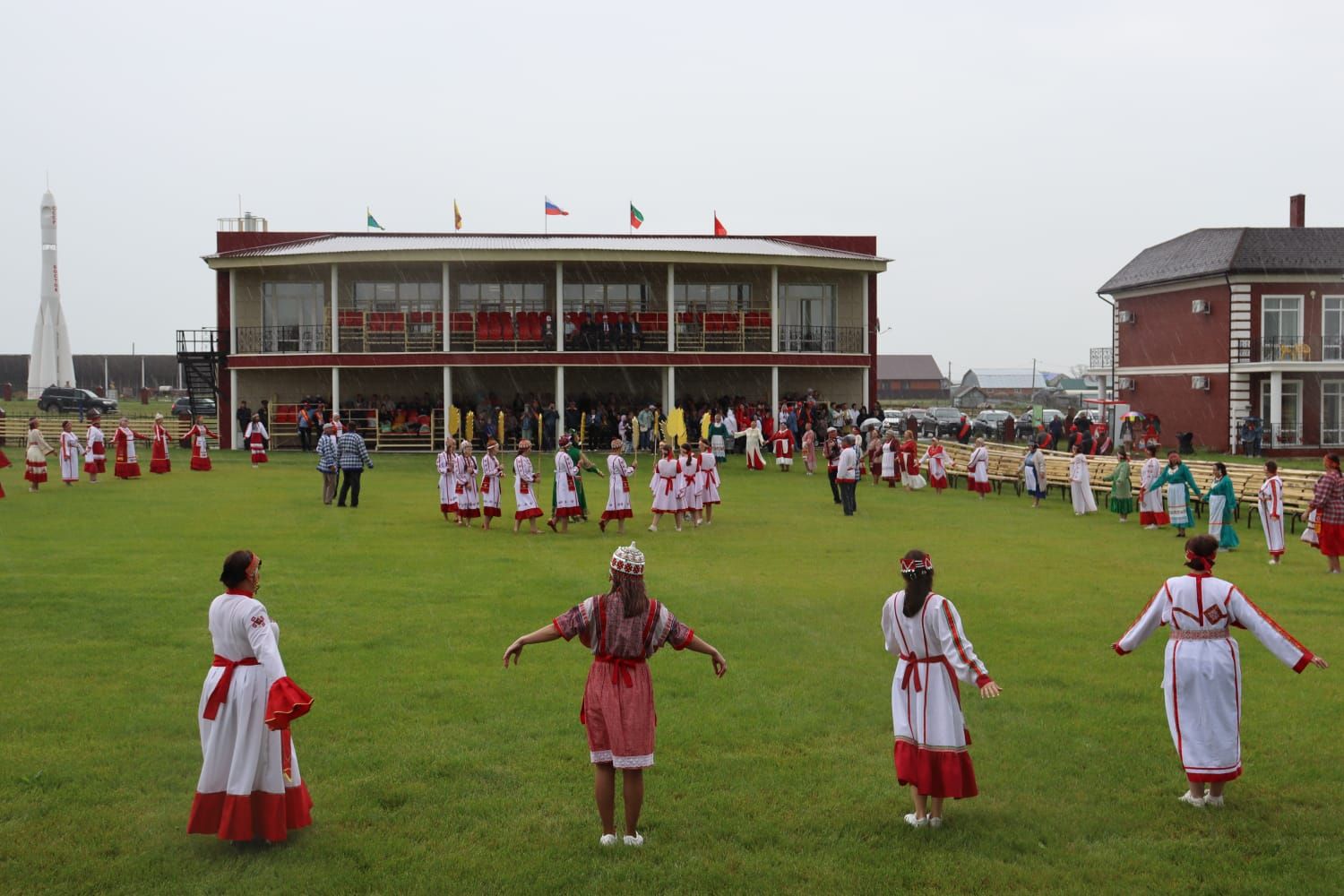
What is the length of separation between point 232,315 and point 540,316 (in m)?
11.4

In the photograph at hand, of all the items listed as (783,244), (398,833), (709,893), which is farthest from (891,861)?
(783,244)

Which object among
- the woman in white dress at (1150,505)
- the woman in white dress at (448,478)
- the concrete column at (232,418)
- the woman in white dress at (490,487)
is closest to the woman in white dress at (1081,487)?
the woman in white dress at (1150,505)

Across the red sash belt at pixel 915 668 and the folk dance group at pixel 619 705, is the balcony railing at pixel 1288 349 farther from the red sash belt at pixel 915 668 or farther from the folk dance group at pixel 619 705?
the red sash belt at pixel 915 668

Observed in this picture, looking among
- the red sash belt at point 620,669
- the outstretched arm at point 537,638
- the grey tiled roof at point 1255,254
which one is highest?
the grey tiled roof at point 1255,254

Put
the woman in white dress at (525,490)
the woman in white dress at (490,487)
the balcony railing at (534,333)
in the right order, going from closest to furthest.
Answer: the woman in white dress at (525,490)
the woman in white dress at (490,487)
the balcony railing at (534,333)

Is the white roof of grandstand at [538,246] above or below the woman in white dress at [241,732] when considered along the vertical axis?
above

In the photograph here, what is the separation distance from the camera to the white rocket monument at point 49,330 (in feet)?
267

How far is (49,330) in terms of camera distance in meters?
81.4

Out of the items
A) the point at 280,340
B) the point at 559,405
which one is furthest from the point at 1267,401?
the point at 280,340

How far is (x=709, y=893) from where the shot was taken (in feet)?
21.7

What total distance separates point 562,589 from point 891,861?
29.2ft

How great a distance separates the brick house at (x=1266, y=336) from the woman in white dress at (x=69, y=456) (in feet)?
117

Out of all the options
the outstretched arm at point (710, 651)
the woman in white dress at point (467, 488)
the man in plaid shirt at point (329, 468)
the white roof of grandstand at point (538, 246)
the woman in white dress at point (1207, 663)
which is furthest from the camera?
the white roof of grandstand at point (538, 246)

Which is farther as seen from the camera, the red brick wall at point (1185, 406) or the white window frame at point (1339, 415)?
the red brick wall at point (1185, 406)
